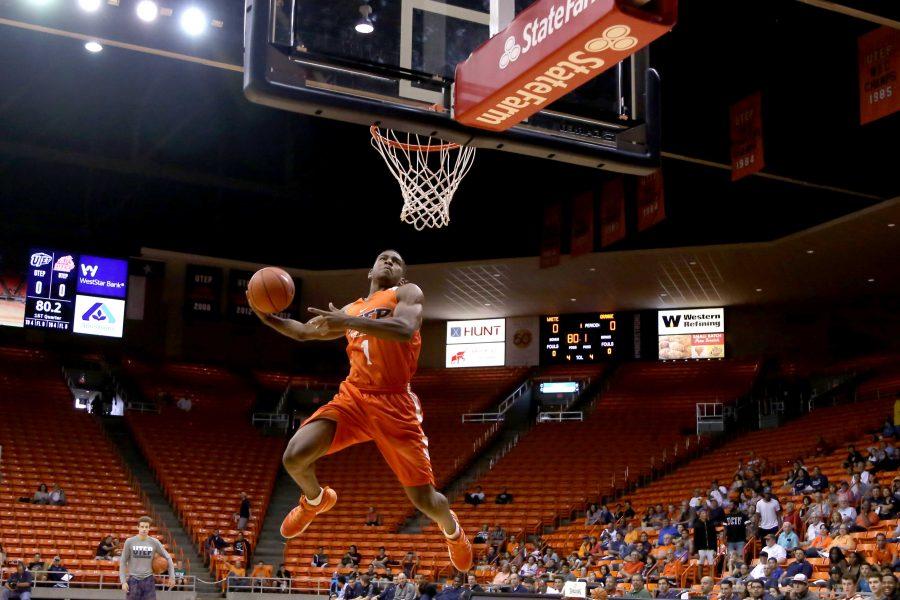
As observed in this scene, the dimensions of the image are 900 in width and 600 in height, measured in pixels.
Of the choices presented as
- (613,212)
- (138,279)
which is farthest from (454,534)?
(138,279)

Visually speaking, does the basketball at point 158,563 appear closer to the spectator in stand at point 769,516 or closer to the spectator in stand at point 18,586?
the spectator in stand at point 18,586

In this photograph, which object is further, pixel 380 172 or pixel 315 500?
pixel 380 172

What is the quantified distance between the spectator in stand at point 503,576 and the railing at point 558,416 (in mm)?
11257

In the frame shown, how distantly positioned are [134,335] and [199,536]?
36.5ft

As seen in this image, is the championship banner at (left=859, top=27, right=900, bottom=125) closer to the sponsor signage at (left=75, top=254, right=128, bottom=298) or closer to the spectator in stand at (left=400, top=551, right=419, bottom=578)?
the spectator in stand at (left=400, top=551, right=419, bottom=578)

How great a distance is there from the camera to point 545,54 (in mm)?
6648

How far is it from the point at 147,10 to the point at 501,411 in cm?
1843

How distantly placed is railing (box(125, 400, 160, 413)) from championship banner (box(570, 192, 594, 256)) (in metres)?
12.2

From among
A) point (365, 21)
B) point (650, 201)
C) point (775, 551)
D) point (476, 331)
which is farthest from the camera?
point (476, 331)

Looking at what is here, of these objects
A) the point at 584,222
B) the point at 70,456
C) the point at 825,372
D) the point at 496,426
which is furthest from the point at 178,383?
the point at 825,372

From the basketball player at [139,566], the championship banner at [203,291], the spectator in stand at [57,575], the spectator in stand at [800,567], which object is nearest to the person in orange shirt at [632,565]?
the spectator in stand at [800,567]

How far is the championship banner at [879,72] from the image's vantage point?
536 inches

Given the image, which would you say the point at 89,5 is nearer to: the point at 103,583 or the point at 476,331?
the point at 103,583

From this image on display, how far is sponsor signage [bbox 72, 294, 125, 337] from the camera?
24906mm
